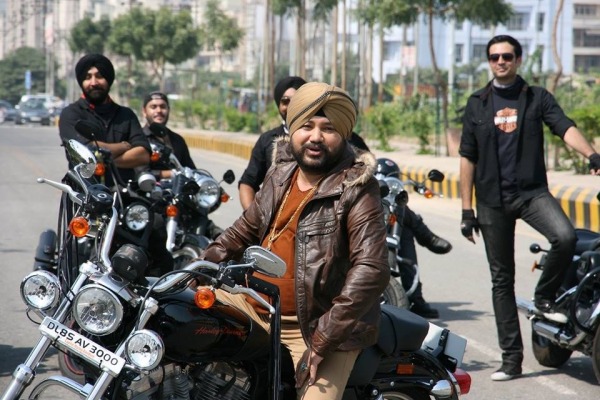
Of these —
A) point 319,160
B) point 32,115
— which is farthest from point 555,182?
point 32,115

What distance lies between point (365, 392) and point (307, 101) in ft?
3.56

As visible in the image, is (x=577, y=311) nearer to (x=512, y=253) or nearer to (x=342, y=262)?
(x=512, y=253)

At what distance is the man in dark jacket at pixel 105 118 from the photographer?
741 cm

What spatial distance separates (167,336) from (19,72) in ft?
372

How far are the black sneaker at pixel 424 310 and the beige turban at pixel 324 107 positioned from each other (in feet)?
15.6

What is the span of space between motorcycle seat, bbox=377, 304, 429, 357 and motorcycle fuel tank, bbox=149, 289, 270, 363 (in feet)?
1.65

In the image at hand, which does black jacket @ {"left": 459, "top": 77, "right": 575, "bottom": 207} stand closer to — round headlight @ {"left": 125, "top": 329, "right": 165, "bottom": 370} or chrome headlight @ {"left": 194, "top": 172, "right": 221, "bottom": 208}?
chrome headlight @ {"left": 194, "top": 172, "right": 221, "bottom": 208}

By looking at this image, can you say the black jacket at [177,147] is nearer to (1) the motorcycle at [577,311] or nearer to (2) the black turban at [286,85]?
(2) the black turban at [286,85]

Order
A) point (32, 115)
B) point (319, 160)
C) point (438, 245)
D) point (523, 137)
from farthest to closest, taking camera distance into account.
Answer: point (32, 115) → point (438, 245) → point (523, 137) → point (319, 160)

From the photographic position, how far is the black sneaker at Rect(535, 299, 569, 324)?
6488 millimetres

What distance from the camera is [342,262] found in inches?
149

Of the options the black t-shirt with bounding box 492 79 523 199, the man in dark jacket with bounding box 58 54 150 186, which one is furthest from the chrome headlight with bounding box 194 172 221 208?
the black t-shirt with bounding box 492 79 523 199

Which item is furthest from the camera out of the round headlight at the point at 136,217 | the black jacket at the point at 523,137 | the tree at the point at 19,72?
the tree at the point at 19,72

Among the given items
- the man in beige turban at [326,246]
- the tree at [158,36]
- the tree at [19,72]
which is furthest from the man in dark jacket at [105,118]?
the tree at [19,72]
